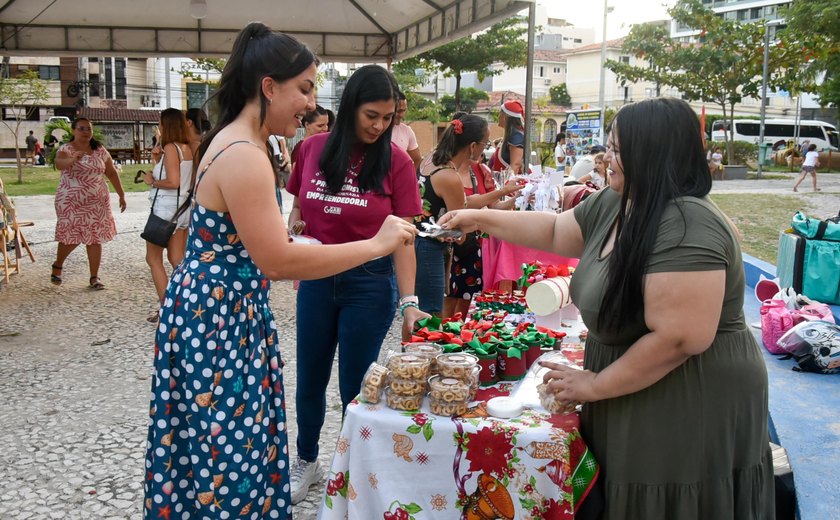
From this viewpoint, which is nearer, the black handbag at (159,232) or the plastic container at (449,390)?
the plastic container at (449,390)

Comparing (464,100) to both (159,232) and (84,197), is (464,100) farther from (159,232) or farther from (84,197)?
(159,232)

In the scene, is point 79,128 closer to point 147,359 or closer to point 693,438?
point 147,359

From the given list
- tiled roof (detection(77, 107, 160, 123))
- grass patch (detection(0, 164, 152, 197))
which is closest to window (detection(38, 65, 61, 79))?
tiled roof (detection(77, 107, 160, 123))

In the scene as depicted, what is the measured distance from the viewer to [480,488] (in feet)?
6.22

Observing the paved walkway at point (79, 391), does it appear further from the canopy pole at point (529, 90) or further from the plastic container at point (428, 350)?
the canopy pole at point (529, 90)

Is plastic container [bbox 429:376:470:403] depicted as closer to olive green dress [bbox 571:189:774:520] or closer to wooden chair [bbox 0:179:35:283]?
olive green dress [bbox 571:189:774:520]

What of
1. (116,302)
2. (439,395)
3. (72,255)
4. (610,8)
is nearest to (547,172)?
(439,395)

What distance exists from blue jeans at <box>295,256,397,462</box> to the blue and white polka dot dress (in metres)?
0.74

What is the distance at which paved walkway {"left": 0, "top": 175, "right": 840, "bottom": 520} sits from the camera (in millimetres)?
3086

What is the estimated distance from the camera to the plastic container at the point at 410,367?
1967 mm

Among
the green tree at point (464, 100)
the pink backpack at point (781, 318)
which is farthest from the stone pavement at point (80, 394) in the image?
the green tree at point (464, 100)

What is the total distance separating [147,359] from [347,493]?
3476 mm

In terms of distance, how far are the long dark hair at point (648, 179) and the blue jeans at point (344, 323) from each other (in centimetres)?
120

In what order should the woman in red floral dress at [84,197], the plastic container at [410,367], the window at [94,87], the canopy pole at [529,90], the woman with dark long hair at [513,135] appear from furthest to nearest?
the window at [94,87]
the woman in red floral dress at [84,197]
the woman with dark long hair at [513,135]
the canopy pole at [529,90]
the plastic container at [410,367]
